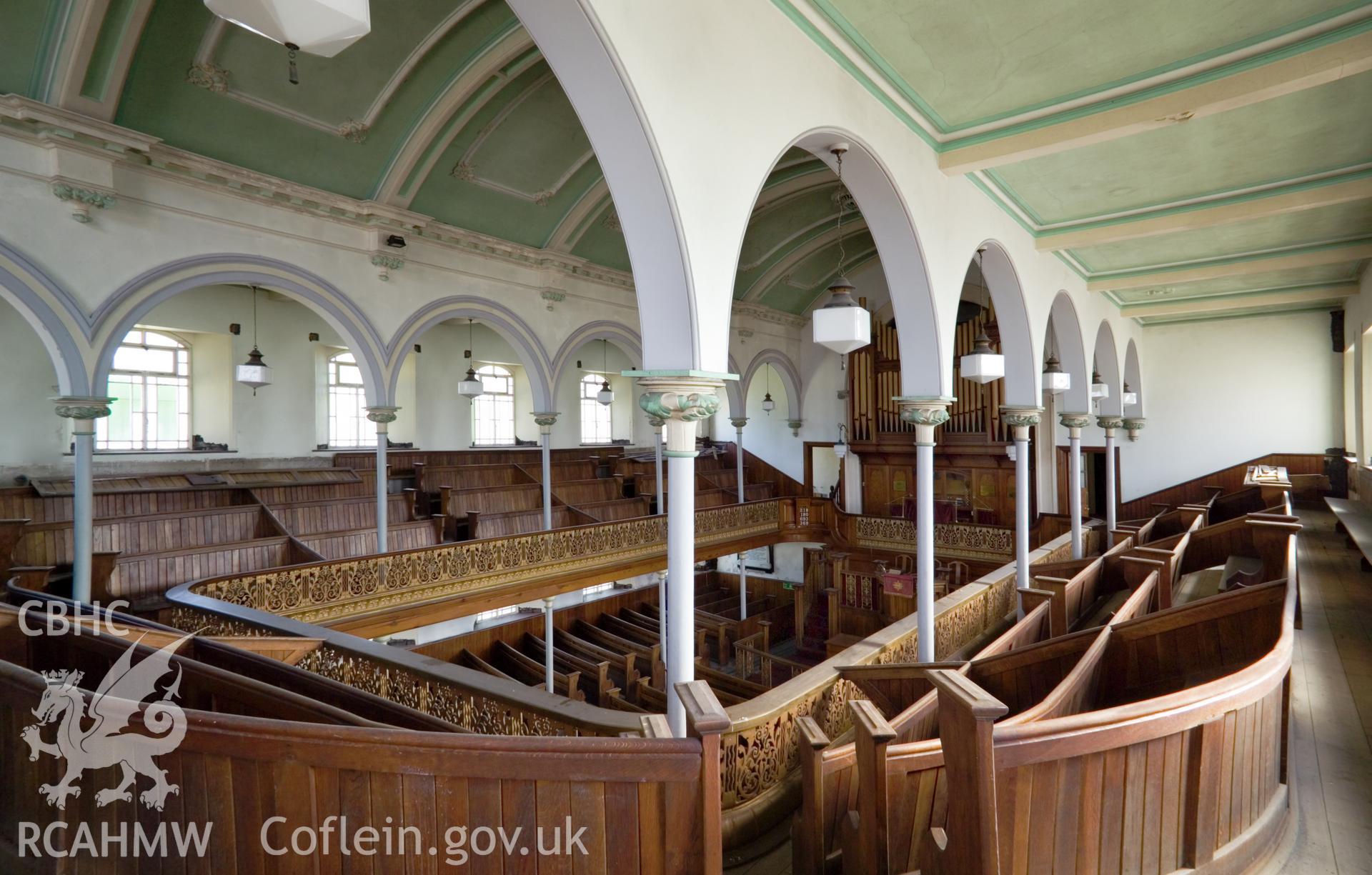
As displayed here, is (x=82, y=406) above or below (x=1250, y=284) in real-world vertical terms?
below

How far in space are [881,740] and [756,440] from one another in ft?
52.7

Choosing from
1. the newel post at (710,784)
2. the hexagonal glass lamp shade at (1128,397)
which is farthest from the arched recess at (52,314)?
the hexagonal glass lamp shade at (1128,397)

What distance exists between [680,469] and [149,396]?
426 inches

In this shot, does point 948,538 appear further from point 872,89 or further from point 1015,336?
point 872,89

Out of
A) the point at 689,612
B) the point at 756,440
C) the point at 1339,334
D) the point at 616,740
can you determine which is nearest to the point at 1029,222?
the point at 689,612

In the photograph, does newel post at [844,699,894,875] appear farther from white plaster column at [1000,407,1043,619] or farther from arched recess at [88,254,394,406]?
arched recess at [88,254,394,406]

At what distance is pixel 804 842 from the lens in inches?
107

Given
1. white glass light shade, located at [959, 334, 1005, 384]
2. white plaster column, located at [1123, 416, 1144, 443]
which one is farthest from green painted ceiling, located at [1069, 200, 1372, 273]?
white plaster column, located at [1123, 416, 1144, 443]

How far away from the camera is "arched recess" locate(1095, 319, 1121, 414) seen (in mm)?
12188

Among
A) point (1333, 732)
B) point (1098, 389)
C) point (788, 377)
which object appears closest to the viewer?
point (1333, 732)

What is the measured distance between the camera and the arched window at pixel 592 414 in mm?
16750

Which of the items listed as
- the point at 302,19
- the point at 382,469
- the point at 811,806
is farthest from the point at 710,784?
the point at 382,469

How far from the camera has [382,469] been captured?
28.3ft

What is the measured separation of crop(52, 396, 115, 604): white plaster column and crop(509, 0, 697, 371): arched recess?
5.61 m
